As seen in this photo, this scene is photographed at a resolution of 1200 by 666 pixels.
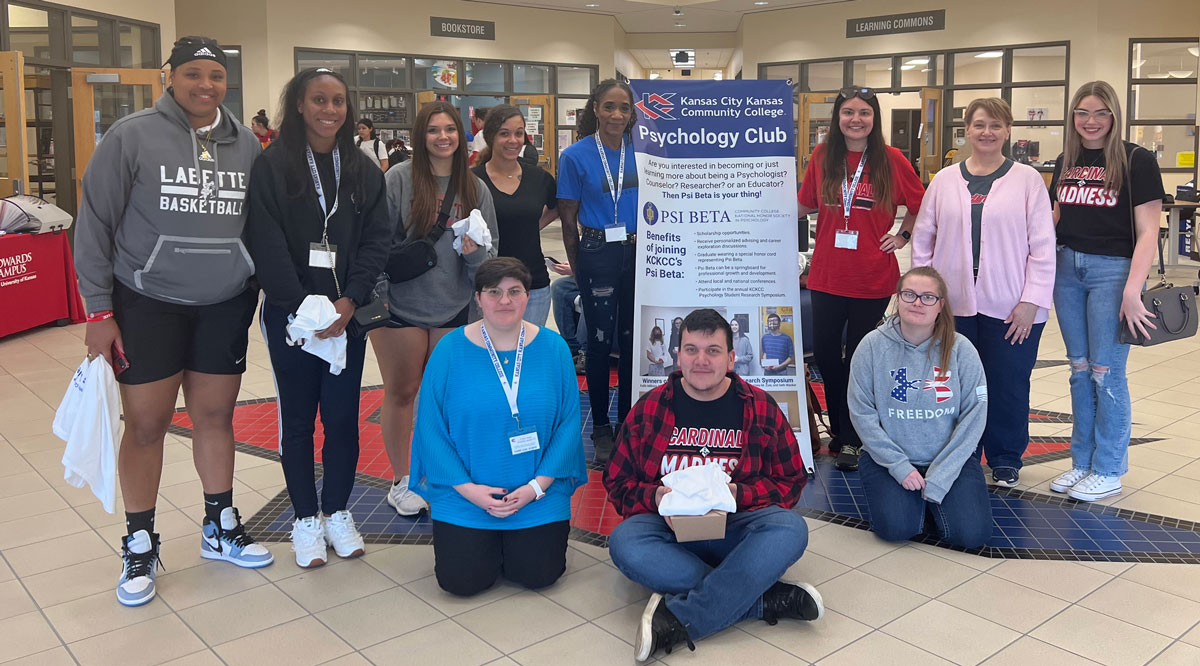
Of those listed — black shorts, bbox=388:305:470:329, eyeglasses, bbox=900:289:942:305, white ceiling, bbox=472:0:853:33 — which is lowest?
black shorts, bbox=388:305:470:329

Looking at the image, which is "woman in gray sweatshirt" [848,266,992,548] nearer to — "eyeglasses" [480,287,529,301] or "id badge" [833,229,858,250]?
"id badge" [833,229,858,250]

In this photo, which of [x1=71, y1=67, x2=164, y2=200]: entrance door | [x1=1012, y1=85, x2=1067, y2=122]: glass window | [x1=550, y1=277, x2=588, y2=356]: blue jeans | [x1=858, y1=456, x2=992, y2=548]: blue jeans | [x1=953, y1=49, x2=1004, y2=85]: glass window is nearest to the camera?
[x1=858, y1=456, x2=992, y2=548]: blue jeans

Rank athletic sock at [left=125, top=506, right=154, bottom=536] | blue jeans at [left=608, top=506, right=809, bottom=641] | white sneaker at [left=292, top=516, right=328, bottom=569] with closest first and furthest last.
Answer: blue jeans at [left=608, top=506, right=809, bottom=641], athletic sock at [left=125, top=506, right=154, bottom=536], white sneaker at [left=292, top=516, right=328, bottom=569]

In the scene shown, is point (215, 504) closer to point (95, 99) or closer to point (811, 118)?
point (95, 99)

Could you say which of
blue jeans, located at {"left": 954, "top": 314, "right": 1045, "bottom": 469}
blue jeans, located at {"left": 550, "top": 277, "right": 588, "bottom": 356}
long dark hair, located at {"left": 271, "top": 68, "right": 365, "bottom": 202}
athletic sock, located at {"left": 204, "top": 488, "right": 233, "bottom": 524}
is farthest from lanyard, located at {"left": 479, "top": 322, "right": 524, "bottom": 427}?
blue jeans, located at {"left": 550, "top": 277, "right": 588, "bottom": 356}

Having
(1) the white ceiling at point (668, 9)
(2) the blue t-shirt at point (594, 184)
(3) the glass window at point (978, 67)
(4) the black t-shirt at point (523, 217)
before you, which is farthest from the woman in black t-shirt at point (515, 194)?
(3) the glass window at point (978, 67)

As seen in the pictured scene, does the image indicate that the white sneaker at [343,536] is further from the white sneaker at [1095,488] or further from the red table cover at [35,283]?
the red table cover at [35,283]

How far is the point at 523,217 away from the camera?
3953mm

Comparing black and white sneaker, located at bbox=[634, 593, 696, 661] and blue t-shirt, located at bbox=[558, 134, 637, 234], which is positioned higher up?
blue t-shirt, located at bbox=[558, 134, 637, 234]

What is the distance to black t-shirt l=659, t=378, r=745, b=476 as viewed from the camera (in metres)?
2.92

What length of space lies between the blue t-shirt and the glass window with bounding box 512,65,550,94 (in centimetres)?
1496

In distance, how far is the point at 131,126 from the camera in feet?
9.22

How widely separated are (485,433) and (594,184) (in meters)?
1.42

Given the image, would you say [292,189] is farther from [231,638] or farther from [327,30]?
[327,30]
